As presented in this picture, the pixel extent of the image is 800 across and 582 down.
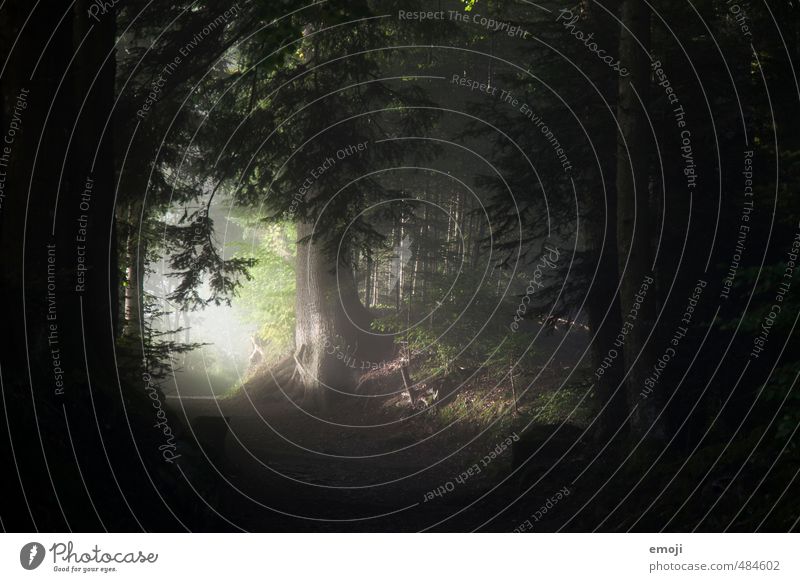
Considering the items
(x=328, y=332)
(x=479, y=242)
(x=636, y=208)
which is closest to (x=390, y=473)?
(x=479, y=242)

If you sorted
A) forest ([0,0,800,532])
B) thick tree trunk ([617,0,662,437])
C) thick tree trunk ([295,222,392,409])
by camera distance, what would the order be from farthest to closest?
thick tree trunk ([295,222,392,409]), thick tree trunk ([617,0,662,437]), forest ([0,0,800,532])

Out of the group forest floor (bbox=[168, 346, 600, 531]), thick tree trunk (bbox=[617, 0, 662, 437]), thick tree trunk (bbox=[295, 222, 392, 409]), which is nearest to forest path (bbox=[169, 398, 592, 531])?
forest floor (bbox=[168, 346, 600, 531])

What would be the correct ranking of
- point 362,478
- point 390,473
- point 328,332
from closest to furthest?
point 362,478 < point 390,473 < point 328,332

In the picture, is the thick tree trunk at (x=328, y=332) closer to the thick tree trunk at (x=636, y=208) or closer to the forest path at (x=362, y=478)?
the forest path at (x=362, y=478)

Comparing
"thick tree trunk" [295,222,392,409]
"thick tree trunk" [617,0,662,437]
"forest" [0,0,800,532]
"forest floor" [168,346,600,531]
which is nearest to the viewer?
"forest" [0,0,800,532]

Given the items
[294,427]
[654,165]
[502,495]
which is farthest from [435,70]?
[502,495]

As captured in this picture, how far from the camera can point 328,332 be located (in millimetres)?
24094

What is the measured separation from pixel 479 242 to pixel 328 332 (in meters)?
11.6

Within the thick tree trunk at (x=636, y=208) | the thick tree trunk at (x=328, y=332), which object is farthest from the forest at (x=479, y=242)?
the thick tree trunk at (x=328, y=332)

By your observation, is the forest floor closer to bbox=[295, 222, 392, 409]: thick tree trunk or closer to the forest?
the forest

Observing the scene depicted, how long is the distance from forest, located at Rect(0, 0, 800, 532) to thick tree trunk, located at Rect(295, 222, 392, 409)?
3.72m

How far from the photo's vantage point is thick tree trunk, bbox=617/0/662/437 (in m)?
10.1

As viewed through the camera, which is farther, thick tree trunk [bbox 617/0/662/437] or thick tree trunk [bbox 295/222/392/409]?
thick tree trunk [bbox 295/222/392/409]

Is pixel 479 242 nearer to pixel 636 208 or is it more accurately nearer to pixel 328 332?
pixel 636 208
